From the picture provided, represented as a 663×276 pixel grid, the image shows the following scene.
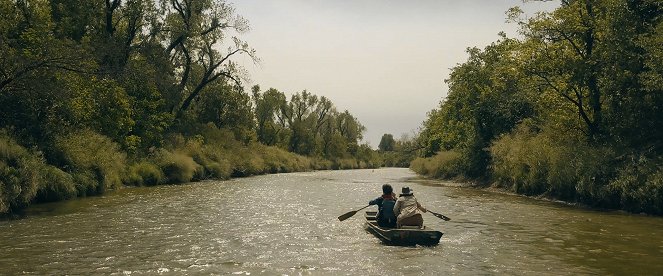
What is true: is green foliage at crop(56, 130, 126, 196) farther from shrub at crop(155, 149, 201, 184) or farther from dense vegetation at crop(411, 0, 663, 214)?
A: dense vegetation at crop(411, 0, 663, 214)

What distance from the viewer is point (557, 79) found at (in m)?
28.3

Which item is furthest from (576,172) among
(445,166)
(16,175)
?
(445,166)

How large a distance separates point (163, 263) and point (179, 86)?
39810 millimetres

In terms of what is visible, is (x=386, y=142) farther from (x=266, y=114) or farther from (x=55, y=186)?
(x=55, y=186)

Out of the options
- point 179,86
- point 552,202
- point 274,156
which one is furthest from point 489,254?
point 274,156

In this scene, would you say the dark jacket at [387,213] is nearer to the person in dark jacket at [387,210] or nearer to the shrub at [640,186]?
the person in dark jacket at [387,210]

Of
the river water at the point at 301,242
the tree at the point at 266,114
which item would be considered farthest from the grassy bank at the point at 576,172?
the tree at the point at 266,114

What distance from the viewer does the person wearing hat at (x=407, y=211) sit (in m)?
14.8

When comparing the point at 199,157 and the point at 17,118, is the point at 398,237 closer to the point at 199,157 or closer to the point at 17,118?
the point at 17,118

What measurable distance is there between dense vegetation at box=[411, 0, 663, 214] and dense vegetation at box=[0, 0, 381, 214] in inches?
866

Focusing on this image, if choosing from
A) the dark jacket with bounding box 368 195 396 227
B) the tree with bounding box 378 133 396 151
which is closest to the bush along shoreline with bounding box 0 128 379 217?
the dark jacket with bounding box 368 195 396 227

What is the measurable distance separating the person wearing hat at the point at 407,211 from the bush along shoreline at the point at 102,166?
14.0 m

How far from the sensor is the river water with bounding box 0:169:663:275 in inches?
449

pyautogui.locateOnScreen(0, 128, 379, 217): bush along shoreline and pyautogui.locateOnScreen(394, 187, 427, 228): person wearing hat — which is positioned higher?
pyautogui.locateOnScreen(0, 128, 379, 217): bush along shoreline
